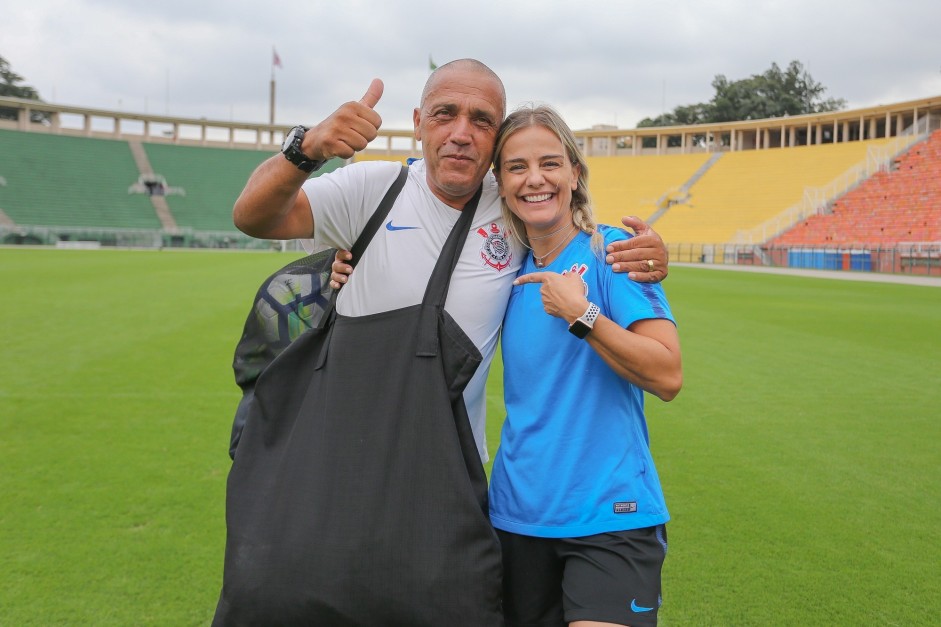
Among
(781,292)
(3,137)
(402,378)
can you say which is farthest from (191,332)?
(3,137)

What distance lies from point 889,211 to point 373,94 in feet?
129

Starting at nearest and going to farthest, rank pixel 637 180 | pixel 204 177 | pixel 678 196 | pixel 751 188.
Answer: pixel 751 188
pixel 678 196
pixel 637 180
pixel 204 177

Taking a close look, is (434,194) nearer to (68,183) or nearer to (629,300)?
(629,300)

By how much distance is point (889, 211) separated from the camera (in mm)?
Answer: 35625

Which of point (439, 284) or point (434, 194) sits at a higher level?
point (434, 194)

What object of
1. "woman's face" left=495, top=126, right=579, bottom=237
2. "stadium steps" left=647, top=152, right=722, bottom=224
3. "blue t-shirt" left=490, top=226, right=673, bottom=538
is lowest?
"blue t-shirt" left=490, top=226, right=673, bottom=538

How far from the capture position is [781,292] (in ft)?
63.3

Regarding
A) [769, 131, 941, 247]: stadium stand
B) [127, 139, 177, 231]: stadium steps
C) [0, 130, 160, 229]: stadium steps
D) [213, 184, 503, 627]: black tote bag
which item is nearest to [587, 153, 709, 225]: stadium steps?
[769, 131, 941, 247]: stadium stand

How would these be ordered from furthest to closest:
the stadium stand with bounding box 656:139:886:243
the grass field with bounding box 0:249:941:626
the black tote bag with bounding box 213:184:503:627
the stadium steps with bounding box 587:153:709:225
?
the stadium steps with bounding box 587:153:709:225 → the stadium stand with bounding box 656:139:886:243 → the grass field with bounding box 0:249:941:626 → the black tote bag with bounding box 213:184:503:627

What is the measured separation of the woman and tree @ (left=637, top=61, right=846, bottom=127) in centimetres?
7751

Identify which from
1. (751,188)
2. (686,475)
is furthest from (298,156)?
(751,188)

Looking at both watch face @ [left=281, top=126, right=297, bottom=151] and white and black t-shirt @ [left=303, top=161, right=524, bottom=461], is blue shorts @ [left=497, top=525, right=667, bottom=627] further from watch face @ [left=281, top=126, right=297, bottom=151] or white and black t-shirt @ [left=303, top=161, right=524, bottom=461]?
watch face @ [left=281, top=126, right=297, bottom=151]

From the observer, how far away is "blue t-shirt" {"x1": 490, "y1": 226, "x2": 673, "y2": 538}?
2062 mm

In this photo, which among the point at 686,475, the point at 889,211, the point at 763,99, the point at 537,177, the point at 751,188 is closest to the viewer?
the point at 537,177
